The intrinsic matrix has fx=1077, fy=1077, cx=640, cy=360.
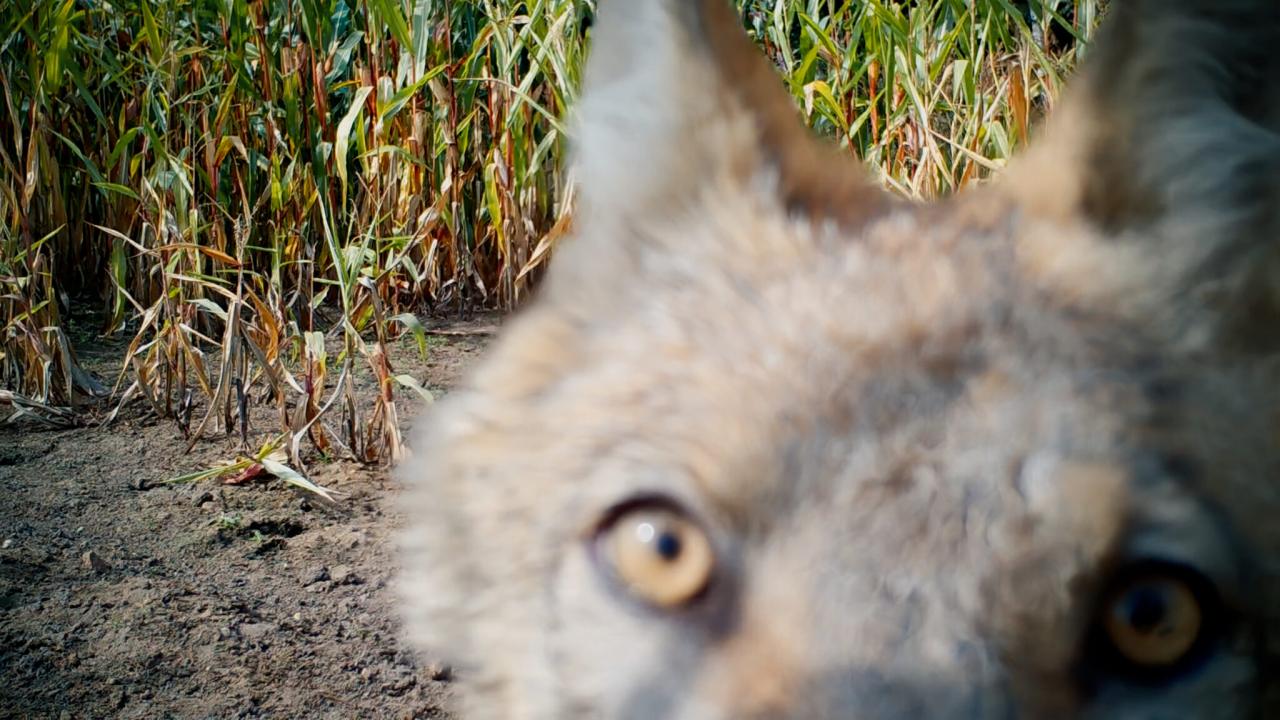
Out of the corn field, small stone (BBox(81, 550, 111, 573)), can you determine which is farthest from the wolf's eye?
small stone (BBox(81, 550, 111, 573))

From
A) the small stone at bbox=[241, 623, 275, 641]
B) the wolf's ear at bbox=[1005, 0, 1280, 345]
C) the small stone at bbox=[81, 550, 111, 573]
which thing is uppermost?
the wolf's ear at bbox=[1005, 0, 1280, 345]

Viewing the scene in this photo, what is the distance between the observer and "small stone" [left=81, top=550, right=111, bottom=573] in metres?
3.29

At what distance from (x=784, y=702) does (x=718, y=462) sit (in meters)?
0.29

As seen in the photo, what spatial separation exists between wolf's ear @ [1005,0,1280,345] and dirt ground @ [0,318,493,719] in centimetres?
217

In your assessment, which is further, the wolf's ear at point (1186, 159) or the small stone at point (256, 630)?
the small stone at point (256, 630)

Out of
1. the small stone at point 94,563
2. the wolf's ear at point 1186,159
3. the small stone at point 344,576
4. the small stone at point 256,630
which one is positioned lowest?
the small stone at point 256,630

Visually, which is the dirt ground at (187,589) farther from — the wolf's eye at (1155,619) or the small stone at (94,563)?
the wolf's eye at (1155,619)

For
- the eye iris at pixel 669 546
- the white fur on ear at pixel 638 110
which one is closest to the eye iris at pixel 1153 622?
the eye iris at pixel 669 546

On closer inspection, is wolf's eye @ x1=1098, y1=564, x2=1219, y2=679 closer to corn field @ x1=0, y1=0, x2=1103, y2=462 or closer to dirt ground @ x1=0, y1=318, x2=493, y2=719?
dirt ground @ x1=0, y1=318, x2=493, y2=719

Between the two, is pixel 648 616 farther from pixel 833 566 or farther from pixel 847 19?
pixel 847 19

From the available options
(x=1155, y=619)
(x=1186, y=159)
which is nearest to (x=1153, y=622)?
(x=1155, y=619)

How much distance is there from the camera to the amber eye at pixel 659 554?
132 centimetres

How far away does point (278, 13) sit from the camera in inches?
185

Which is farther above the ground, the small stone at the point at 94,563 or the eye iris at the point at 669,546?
the eye iris at the point at 669,546
